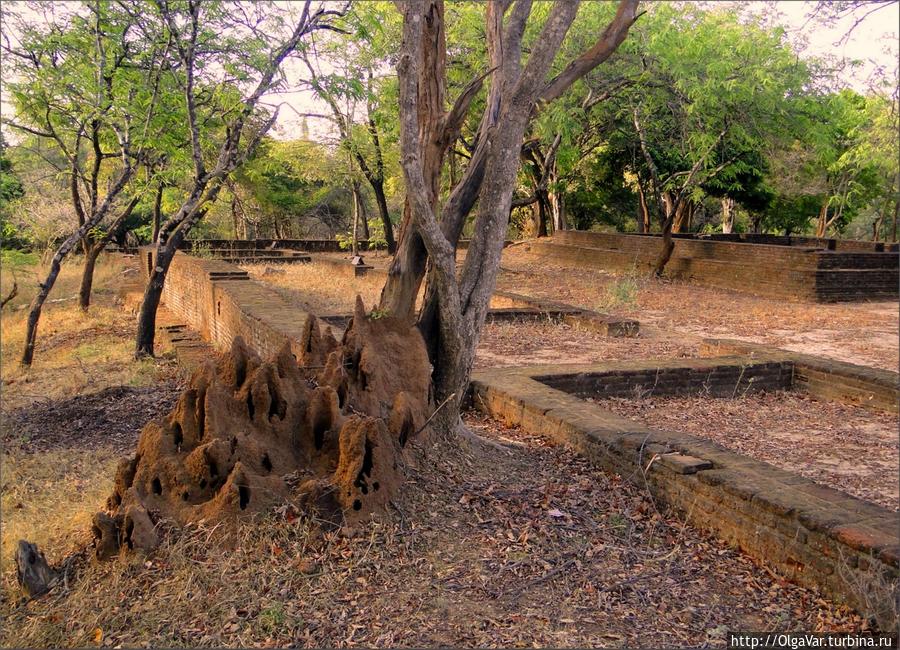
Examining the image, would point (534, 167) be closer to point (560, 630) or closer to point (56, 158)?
point (56, 158)

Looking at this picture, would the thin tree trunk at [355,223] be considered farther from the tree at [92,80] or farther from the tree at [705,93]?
the tree at [92,80]

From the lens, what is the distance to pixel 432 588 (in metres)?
3.63

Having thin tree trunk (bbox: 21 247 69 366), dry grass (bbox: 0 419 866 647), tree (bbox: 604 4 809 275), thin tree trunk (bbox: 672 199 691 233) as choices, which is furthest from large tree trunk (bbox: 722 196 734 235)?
dry grass (bbox: 0 419 866 647)

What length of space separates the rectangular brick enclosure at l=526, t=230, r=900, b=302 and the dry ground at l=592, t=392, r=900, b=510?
8.35 m

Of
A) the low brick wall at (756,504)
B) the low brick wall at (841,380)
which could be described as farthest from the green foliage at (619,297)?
the low brick wall at (756,504)

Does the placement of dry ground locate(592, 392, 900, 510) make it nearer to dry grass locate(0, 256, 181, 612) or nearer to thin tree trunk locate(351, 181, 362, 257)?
dry grass locate(0, 256, 181, 612)

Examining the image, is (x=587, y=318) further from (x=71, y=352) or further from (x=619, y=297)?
(x=71, y=352)

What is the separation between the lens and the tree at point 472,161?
5.11 meters

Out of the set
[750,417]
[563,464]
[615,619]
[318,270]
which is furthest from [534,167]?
[615,619]

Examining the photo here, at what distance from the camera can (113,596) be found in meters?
3.59

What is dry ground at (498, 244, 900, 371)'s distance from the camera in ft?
36.6

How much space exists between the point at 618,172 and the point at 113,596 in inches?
885

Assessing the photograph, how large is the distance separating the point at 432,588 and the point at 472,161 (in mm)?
2886

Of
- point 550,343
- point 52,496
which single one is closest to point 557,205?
point 550,343
